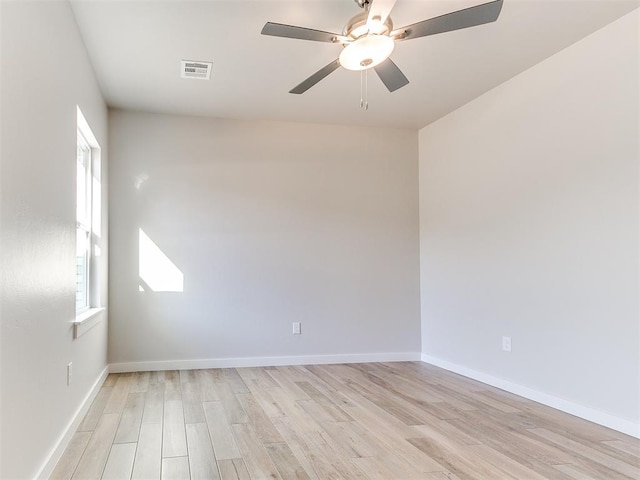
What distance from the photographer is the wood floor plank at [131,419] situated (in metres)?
2.71

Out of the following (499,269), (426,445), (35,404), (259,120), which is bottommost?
(426,445)

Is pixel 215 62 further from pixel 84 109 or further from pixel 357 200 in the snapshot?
pixel 357 200

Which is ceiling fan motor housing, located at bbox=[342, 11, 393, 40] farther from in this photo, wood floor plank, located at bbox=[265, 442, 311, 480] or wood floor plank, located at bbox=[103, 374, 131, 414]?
wood floor plank, located at bbox=[103, 374, 131, 414]

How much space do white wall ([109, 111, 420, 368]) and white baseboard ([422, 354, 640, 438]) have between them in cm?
98

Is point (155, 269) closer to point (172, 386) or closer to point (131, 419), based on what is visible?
point (172, 386)

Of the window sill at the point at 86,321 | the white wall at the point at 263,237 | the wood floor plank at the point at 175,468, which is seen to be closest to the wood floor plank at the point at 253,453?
the wood floor plank at the point at 175,468

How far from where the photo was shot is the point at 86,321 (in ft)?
10.1

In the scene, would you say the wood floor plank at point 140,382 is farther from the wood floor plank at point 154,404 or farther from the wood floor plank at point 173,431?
the wood floor plank at point 173,431

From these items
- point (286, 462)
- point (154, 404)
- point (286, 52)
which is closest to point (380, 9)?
point (286, 52)

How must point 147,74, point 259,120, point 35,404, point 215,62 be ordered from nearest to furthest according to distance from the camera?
point 35,404 → point 215,62 → point 147,74 → point 259,120

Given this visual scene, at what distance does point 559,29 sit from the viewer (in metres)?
2.96

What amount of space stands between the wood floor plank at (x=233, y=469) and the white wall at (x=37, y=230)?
782 mm

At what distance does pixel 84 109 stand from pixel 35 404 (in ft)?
6.62

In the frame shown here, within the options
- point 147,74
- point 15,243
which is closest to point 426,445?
point 15,243
